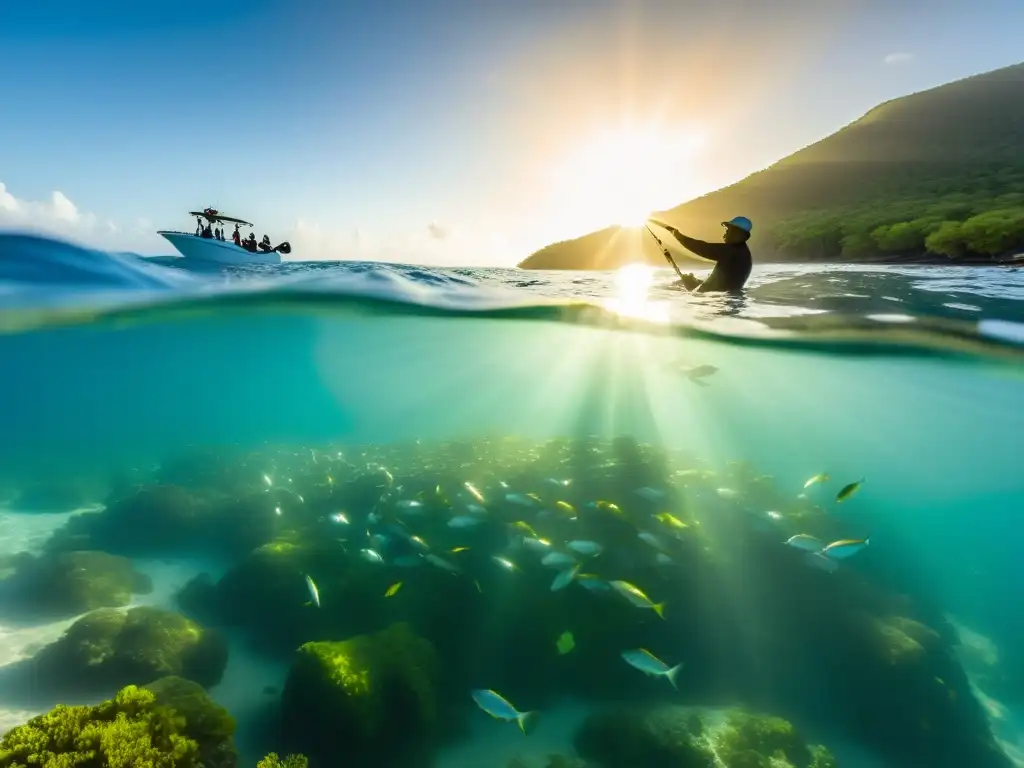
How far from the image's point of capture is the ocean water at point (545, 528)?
8461 mm

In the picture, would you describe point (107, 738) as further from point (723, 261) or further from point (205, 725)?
point (723, 261)

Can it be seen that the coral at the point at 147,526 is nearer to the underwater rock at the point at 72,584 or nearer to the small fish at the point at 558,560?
the underwater rock at the point at 72,584

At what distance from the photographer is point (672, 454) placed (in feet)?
53.4

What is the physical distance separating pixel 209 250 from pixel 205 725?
49.8 ft

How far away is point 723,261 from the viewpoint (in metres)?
9.78

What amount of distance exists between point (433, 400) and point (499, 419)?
33.8 ft

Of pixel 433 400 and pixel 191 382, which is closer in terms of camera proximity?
pixel 191 382

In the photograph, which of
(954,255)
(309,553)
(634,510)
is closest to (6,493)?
(309,553)

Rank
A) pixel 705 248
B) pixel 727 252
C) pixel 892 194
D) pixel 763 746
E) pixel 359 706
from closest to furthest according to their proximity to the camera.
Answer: pixel 359 706
pixel 763 746
pixel 705 248
pixel 727 252
pixel 892 194

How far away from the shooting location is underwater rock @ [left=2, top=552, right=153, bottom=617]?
9828mm

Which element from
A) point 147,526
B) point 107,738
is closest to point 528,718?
point 107,738

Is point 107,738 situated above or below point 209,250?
below

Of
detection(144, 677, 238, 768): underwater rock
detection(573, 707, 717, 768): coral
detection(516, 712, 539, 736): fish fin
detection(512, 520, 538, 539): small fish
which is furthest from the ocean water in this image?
detection(516, 712, 539, 736): fish fin

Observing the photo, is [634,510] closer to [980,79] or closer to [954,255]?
[954,255]
